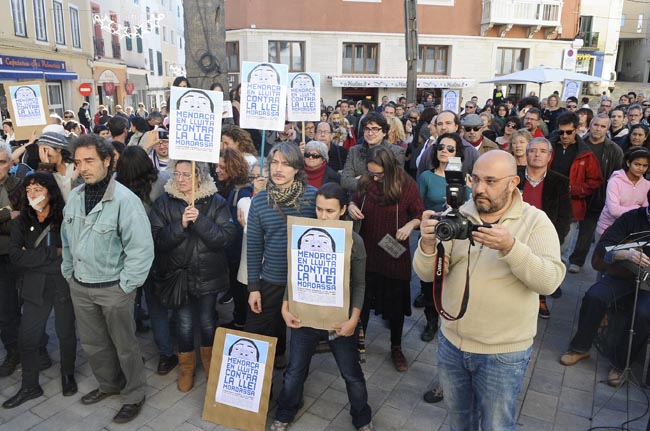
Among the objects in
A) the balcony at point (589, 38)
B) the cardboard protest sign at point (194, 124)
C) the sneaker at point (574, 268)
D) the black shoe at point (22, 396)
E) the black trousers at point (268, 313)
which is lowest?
the black shoe at point (22, 396)

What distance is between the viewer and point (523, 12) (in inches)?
1049

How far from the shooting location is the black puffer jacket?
379 centimetres

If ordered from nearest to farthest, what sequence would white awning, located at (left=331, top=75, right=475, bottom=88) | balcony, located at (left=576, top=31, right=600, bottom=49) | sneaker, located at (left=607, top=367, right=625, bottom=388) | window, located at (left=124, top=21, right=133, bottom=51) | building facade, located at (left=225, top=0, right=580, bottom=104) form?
sneaker, located at (left=607, top=367, right=625, bottom=388) < building facade, located at (left=225, top=0, right=580, bottom=104) < white awning, located at (left=331, top=75, right=475, bottom=88) < window, located at (left=124, top=21, right=133, bottom=51) < balcony, located at (left=576, top=31, right=600, bottom=49)

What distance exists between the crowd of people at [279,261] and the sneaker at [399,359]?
0.01m

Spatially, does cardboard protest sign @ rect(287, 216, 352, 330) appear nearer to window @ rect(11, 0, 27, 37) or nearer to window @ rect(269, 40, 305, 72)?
window @ rect(11, 0, 27, 37)

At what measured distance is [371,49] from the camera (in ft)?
85.1

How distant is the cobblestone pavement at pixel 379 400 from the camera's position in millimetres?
3594

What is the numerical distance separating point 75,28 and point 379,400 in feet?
81.7

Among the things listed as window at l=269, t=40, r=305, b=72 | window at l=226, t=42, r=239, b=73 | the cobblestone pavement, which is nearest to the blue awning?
window at l=226, t=42, r=239, b=73

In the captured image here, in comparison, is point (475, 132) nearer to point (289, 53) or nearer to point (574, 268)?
point (574, 268)

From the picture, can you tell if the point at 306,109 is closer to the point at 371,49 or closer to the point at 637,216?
the point at 637,216

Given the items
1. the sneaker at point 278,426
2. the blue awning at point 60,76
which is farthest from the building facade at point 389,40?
the sneaker at point 278,426

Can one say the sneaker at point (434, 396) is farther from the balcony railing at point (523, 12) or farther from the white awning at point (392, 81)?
the balcony railing at point (523, 12)

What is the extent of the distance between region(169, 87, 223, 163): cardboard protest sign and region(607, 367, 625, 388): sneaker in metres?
3.64
